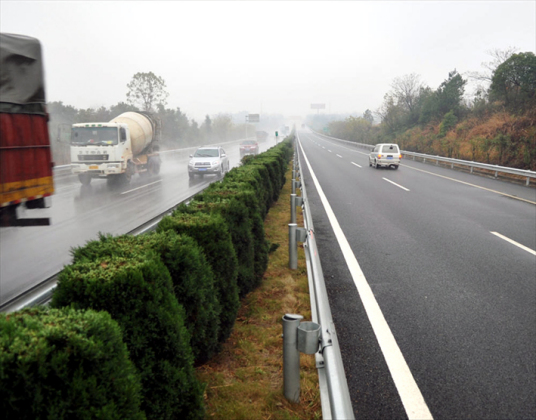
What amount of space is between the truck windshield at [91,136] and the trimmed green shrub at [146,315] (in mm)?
16990

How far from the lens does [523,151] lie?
2166cm

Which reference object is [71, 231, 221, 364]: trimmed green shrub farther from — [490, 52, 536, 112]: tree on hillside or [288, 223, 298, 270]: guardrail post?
[490, 52, 536, 112]: tree on hillside

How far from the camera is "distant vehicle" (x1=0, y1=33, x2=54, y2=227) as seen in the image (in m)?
6.76

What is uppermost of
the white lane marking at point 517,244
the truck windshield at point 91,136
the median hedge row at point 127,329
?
the truck windshield at point 91,136

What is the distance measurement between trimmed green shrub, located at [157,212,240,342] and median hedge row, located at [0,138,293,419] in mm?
10

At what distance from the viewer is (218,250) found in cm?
399

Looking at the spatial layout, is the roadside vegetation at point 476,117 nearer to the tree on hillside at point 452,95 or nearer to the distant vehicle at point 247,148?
the tree on hillside at point 452,95

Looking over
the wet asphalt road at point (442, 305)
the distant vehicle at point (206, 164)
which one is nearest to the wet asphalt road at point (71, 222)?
the distant vehicle at point (206, 164)

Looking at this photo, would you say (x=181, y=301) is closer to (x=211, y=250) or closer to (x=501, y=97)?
(x=211, y=250)

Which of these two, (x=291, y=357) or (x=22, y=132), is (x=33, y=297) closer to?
(x=22, y=132)

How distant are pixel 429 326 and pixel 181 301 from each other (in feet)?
9.81

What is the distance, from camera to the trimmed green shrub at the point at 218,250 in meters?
3.90

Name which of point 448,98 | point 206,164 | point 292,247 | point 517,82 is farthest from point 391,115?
point 292,247

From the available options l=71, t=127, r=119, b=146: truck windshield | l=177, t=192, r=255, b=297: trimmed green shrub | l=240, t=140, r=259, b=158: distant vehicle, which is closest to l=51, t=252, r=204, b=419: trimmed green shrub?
l=177, t=192, r=255, b=297: trimmed green shrub
